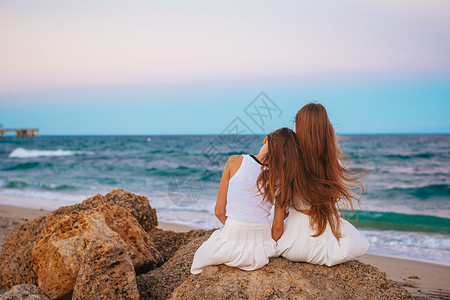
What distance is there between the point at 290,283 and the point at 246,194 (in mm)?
787

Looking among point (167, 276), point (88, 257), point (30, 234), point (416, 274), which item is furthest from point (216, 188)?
point (88, 257)

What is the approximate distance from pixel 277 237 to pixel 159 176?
60.0 ft

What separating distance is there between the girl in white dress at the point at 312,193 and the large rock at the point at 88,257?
1392 mm

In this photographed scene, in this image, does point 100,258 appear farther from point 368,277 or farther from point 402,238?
point 402,238

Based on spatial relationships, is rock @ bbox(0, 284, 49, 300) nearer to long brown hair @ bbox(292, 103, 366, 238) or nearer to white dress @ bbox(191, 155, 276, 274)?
white dress @ bbox(191, 155, 276, 274)

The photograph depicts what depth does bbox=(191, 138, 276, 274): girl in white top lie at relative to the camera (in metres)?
2.87

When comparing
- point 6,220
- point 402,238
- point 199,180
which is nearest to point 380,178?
point 199,180

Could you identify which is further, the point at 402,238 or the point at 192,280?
the point at 402,238

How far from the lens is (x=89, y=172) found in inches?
906

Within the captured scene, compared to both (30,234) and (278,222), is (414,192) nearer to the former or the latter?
(278,222)

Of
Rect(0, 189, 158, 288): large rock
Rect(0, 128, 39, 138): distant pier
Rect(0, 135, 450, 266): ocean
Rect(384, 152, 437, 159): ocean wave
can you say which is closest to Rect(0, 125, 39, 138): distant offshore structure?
Rect(0, 128, 39, 138): distant pier

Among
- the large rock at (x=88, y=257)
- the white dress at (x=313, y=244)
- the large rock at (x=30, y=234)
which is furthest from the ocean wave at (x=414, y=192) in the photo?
the large rock at (x=88, y=257)

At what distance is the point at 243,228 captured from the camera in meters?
2.91

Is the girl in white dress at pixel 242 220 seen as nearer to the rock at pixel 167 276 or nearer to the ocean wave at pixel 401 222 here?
the rock at pixel 167 276
